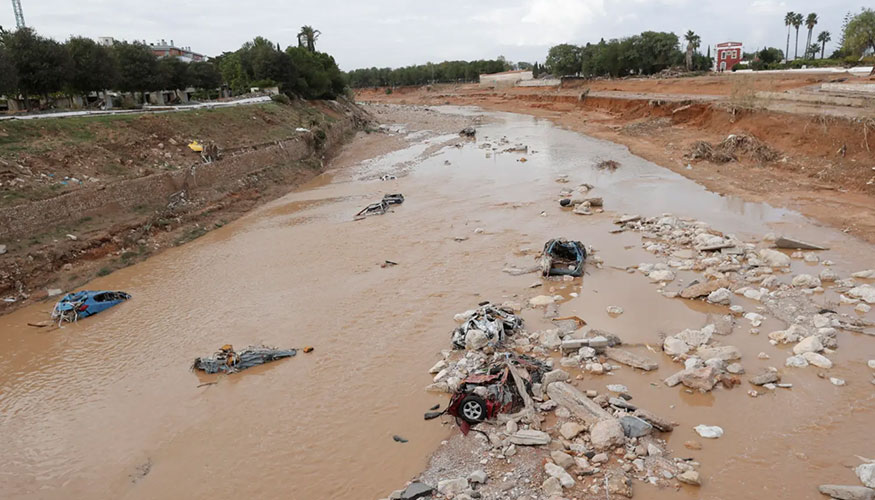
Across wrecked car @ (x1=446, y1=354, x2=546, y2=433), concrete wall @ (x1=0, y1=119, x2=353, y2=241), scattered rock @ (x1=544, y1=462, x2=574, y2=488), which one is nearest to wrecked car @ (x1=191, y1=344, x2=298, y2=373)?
wrecked car @ (x1=446, y1=354, x2=546, y2=433)

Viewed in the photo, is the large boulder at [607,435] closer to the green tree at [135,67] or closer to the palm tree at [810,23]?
the green tree at [135,67]

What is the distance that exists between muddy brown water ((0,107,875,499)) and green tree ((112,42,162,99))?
28507 millimetres

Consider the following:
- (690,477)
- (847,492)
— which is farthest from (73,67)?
(847,492)

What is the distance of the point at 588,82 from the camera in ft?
261

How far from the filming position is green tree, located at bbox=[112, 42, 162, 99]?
1594 inches

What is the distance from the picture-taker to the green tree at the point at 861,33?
134 ft

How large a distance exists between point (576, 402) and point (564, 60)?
295ft

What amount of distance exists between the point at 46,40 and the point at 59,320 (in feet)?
87.2

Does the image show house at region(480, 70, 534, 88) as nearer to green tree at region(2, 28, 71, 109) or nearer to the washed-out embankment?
the washed-out embankment

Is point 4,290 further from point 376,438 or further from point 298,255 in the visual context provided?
point 376,438

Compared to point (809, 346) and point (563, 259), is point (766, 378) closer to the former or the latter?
point (809, 346)

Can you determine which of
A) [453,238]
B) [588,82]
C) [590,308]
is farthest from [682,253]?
[588,82]

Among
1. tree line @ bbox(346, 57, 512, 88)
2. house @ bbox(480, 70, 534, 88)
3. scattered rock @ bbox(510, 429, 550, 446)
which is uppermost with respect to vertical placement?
tree line @ bbox(346, 57, 512, 88)

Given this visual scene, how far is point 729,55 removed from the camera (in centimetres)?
7938
